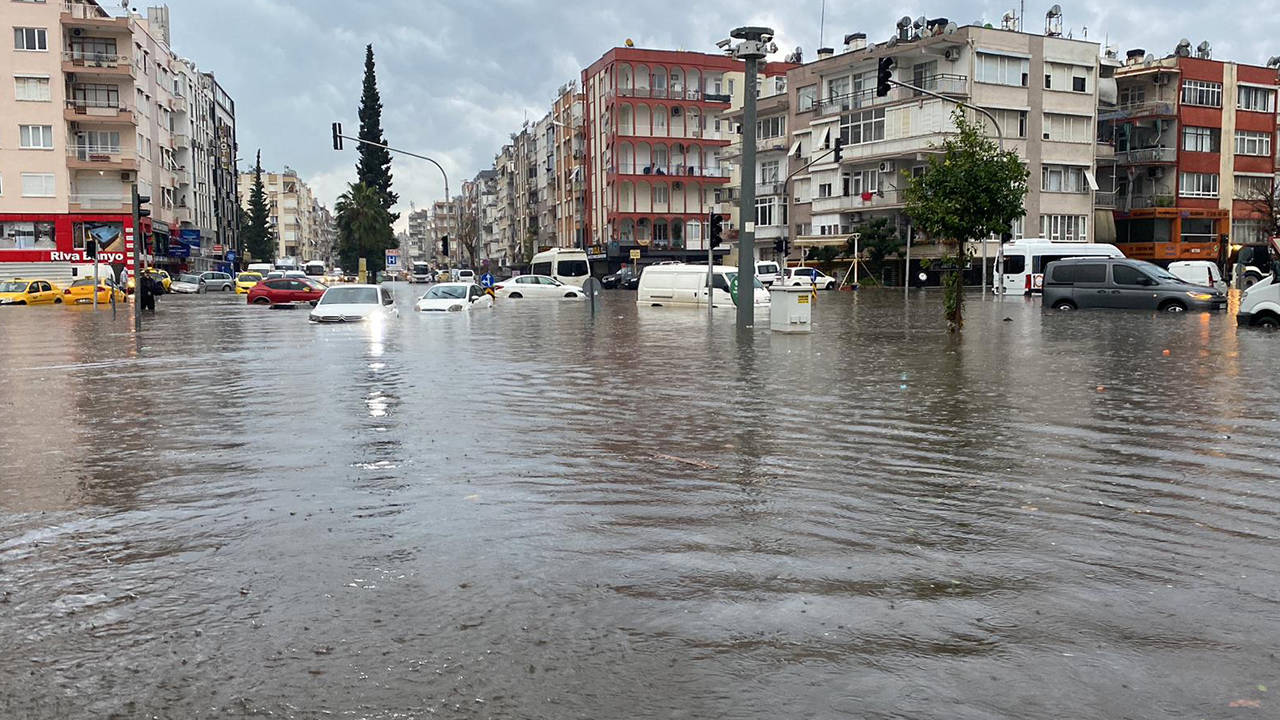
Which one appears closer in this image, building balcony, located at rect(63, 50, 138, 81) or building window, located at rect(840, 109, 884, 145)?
building window, located at rect(840, 109, 884, 145)

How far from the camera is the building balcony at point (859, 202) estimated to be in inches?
2872

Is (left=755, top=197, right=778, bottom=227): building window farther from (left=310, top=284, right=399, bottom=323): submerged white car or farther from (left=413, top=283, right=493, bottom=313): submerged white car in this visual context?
(left=310, top=284, right=399, bottom=323): submerged white car

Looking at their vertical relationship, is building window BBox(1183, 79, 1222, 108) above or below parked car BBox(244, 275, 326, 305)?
above

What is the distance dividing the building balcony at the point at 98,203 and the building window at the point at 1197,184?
66558mm

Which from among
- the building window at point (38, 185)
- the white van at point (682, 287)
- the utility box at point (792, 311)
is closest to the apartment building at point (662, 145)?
the building window at point (38, 185)

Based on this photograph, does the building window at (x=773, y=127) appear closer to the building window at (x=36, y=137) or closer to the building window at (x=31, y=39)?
the building window at (x=36, y=137)

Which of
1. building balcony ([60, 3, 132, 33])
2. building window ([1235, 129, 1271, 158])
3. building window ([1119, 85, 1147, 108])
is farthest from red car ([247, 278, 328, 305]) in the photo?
building window ([1235, 129, 1271, 158])

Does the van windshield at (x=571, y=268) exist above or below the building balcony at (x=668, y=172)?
below

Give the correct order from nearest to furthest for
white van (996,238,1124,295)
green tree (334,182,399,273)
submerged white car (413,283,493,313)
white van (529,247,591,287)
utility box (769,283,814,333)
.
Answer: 1. utility box (769,283,814,333)
2. submerged white car (413,283,493,313)
3. white van (996,238,1124,295)
4. white van (529,247,591,287)
5. green tree (334,182,399,273)

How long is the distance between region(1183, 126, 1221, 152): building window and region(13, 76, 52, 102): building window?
235ft

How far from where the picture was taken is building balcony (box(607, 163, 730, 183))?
3821 inches

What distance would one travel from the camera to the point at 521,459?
31.0ft

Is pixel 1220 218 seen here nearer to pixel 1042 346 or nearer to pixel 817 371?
pixel 1042 346

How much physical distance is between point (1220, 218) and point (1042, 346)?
64.3m
